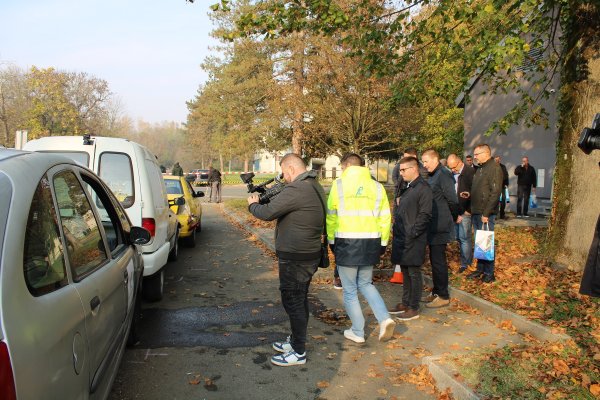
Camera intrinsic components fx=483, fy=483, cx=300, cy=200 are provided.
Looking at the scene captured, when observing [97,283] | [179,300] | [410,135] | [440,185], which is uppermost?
[410,135]

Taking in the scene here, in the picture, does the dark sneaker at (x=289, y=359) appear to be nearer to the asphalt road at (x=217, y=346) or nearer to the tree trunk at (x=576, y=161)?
the asphalt road at (x=217, y=346)

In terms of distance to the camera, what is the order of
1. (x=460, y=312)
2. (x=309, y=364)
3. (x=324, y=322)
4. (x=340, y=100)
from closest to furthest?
(x=309, y=364) → (x=324, y=322) → (x=460, y=312) → (x=340, y=100)

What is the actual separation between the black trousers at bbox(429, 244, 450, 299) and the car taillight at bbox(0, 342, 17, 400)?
5231 mm

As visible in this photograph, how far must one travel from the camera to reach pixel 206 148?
245ft

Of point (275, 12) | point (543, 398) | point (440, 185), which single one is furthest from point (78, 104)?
point (543, 398)

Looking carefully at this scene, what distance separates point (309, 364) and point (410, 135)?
16283 millimetres

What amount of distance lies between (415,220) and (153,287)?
132 inches

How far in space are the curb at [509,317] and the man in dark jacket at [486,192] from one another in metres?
0.65

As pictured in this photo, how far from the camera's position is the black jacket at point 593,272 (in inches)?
113

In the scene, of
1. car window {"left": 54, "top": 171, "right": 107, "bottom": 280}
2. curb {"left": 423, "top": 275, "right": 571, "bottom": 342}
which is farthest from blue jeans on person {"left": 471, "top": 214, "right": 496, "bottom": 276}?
car window {"left": 54, "top": 171, "right": 107, "bottom": 280}

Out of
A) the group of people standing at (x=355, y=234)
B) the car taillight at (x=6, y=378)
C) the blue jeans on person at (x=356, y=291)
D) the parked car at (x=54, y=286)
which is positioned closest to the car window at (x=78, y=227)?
the parked car at (x=54, y=286)

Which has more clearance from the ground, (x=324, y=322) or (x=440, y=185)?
(x=440, y=185)

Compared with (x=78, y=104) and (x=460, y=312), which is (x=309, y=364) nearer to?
(x=460, y=312)

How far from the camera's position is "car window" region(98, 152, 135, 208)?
584 centimetres
